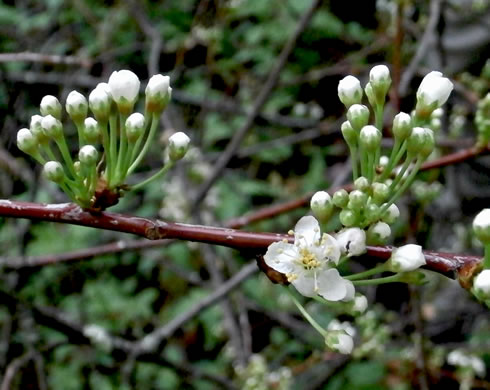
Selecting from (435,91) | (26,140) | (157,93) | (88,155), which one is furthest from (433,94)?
(26,140)

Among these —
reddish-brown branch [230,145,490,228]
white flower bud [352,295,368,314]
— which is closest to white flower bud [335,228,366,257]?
white flower bud [352,295,368,314]

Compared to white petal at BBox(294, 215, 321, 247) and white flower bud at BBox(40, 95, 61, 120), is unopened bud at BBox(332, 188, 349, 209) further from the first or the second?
white flower bud at BBox(40, 95, 61, 120)

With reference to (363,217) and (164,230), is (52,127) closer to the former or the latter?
(164,230)

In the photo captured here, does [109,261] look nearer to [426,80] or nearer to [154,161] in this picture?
[154,161]

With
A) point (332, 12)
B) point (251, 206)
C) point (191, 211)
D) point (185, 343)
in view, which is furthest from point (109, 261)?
point (332, 12)

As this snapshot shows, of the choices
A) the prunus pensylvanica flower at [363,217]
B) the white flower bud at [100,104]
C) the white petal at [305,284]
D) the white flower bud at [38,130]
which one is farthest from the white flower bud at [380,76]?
the white flower bud at [38,130]

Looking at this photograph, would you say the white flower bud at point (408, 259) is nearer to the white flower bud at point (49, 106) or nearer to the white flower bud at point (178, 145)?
the white flower bud at point (178, 145)
